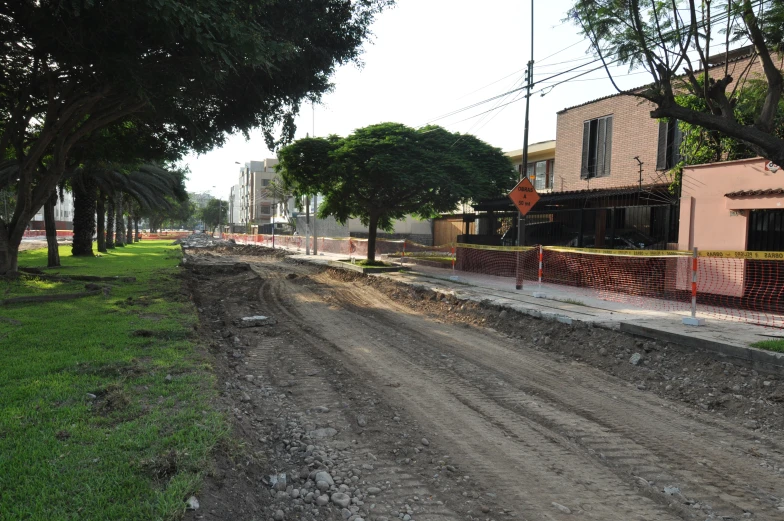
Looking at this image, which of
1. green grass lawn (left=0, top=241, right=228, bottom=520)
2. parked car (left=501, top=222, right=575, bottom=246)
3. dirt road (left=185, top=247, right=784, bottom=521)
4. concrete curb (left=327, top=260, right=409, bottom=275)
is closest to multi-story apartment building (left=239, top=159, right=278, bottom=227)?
concrete curb (left=327, top=260, right=409, bottom=275)

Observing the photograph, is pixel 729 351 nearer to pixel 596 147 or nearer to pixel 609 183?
pixel 609 183

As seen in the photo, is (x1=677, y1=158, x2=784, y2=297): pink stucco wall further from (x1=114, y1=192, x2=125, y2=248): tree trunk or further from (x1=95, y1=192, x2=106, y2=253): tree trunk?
(x1=114, y1=192, x2=125, y2=248): tree trunk

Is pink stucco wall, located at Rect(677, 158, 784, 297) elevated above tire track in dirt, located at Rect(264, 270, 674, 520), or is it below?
above

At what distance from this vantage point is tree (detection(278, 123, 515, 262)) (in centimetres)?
1886

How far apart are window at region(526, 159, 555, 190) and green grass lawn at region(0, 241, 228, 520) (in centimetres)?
2440

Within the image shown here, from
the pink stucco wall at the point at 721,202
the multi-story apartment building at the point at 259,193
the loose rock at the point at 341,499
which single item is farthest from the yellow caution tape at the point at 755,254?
the multi-story apartment building at the point at 259,193

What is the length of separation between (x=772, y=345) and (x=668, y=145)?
12.7m

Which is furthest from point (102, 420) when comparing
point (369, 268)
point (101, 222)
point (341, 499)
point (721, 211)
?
point (101, 222)

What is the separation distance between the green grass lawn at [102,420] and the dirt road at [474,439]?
0.37m

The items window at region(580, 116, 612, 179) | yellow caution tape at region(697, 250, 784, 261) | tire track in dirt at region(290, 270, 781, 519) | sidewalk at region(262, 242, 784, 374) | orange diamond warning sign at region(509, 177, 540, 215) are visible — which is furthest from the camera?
window at region(580, 116, 612, 179)

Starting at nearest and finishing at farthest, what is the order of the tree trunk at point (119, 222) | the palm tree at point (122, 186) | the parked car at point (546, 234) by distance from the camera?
1. the parked car at point (546, 234)
2. the palm tree at point (122, 186)
3. the tree trunk at point (119, 222)

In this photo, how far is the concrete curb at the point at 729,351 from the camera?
6246 millimetres

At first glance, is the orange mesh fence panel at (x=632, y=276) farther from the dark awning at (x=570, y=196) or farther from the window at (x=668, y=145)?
the window at (x=668, y=145)

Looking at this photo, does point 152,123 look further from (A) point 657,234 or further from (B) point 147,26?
(A) point 657,234
